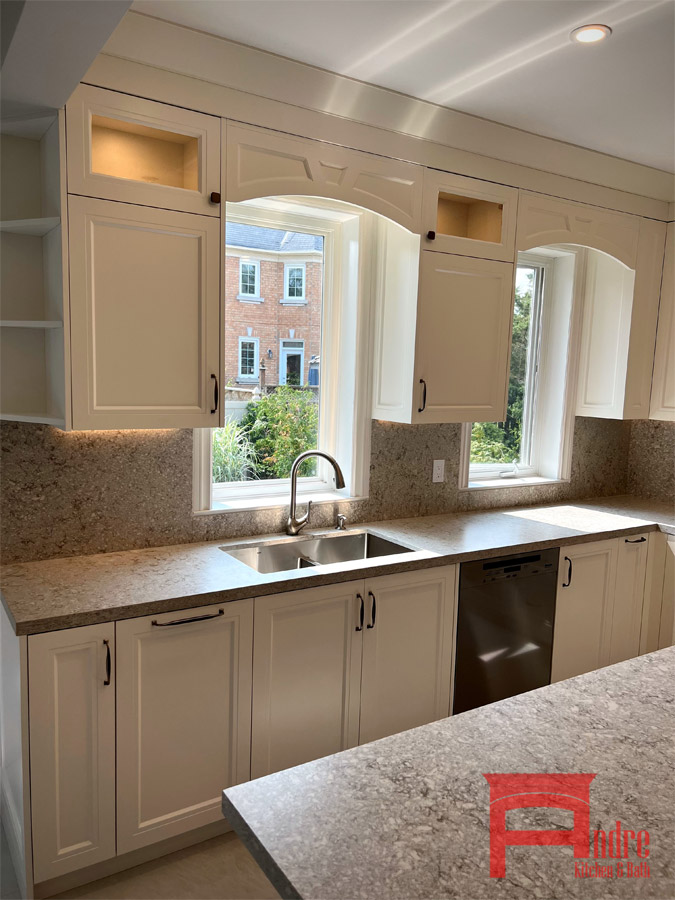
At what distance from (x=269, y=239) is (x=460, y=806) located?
233 cm

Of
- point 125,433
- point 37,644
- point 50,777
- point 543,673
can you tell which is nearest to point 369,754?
point 37,644

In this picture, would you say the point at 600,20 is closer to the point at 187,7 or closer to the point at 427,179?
the point at 427,179

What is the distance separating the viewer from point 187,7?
192cm

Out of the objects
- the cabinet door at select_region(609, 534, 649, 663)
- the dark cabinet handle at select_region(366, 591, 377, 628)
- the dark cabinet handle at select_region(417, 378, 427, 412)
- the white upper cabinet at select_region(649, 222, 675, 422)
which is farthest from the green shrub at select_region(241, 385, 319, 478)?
the white upper cabinet at select_region(649, 222, 675, 422)

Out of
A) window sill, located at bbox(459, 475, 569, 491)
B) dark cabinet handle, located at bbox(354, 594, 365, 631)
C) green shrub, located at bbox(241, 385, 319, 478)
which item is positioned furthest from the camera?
window sill, located at bbox(459, 475, 569, 491)

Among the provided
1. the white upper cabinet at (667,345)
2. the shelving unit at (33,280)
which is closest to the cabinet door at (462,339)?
the white upper cabinet at (667,345)

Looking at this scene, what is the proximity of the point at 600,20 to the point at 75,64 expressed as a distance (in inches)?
58.7

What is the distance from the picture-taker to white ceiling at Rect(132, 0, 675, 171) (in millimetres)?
1908

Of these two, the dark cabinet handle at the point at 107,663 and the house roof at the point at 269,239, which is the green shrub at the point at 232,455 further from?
the dark cabinet handle at the point at 107,663

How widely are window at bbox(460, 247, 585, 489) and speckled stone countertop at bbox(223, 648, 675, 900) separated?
2.38m

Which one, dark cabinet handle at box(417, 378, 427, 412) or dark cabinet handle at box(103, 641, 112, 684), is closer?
dark cabinet handle at box(103, 641, 112, 684)

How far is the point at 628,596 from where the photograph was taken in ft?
10.6

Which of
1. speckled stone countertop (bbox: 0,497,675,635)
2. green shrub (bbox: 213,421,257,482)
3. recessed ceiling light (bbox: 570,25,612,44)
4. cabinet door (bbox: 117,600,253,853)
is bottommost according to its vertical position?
cabinet door (bbox: 117,600,253,853)

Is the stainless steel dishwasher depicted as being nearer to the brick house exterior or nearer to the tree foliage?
the tree foliage
